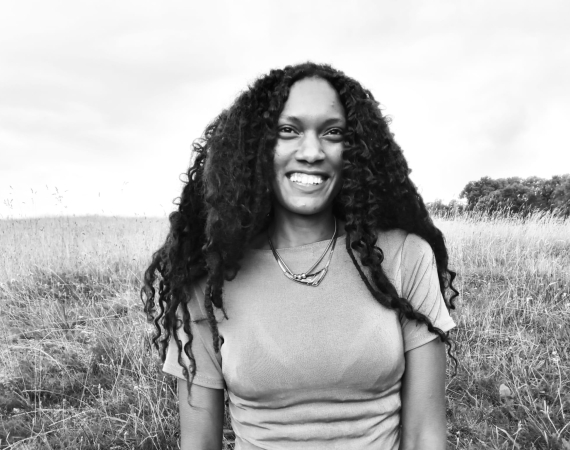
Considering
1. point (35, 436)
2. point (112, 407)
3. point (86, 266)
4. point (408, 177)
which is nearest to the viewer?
point (408, 177)

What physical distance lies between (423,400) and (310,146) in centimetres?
100

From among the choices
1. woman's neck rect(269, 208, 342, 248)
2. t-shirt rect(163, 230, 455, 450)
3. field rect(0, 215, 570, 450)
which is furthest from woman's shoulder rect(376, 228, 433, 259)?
field rect(0, 215, 570, 450)

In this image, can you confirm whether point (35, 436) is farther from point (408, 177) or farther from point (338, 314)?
point (408, 177)

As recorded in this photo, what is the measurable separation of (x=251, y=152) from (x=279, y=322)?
0.66 m

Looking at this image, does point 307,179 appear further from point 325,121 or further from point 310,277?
point 310,277

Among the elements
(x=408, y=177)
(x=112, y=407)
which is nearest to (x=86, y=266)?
(x=112, y=407)

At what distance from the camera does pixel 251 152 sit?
194cm

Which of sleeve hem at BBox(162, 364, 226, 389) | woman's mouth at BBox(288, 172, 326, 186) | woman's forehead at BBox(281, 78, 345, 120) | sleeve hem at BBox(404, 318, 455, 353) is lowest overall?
sleeve hem at BBox(162, 364, 226, 389)

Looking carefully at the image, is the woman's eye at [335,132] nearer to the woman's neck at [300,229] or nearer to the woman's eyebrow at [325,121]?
the woman's eyebrow at [325,121]

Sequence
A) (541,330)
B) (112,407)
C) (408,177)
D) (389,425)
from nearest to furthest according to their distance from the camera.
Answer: (389,425) < (408,177) < (112,407) < (541,330)

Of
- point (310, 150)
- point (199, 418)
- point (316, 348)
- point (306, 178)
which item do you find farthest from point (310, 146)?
point (199, 418)

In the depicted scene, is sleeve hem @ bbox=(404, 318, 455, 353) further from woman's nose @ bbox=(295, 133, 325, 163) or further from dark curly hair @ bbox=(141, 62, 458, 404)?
woman's nose @ bbox=(295, 133, 325, 163)

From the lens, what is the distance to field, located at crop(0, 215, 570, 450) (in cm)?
304

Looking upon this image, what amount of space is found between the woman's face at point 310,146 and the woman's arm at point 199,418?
78 centimetres
